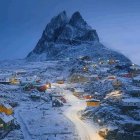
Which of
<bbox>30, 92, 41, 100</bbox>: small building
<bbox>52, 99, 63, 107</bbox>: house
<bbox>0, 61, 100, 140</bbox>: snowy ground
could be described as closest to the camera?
<bbox>0, 61, 100, 140</bbox>: snowy ground

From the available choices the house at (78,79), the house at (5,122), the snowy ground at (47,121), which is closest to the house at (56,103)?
the snowy ground at (47,121)

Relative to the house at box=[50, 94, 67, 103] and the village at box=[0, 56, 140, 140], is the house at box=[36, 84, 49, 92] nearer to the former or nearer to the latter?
the village at box=[0, 56, 140, 140]

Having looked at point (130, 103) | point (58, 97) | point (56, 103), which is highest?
point (130, 103)

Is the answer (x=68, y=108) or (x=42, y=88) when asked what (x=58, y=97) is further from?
(x=42, y=88)

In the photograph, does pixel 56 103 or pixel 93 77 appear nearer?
pixel 56 103

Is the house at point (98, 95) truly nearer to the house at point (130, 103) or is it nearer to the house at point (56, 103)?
the house at point (56, 103)

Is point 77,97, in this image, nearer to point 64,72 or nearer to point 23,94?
point 23,94


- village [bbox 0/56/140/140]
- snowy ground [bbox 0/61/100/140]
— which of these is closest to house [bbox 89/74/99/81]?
village [bbox 0/56/140/140]

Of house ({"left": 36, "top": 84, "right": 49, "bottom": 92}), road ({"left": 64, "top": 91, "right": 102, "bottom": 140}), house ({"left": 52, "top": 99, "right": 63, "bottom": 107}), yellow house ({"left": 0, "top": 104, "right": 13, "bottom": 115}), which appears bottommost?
road ({"left": 64, "top": 91, "right": 102, "bottom": 140})

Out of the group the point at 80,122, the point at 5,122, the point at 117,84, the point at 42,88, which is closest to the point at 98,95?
the point at 117,84
